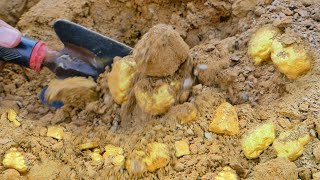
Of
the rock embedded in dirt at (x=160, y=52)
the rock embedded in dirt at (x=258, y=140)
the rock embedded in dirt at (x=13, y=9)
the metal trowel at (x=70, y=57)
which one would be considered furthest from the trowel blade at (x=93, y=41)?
the rock embedded in dirt at (x=258, y=140)

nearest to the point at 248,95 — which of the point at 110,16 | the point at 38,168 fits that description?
the point at 38,168

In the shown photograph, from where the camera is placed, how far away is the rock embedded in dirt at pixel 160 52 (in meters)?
1.14

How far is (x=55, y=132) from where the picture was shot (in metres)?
1.25

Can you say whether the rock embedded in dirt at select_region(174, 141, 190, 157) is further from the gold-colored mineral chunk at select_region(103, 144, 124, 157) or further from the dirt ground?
the gold-colored mineral chunk at select_region(103, 144, 124, 157)

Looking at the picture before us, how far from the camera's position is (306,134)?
1034 mm

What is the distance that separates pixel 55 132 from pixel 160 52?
381 mm

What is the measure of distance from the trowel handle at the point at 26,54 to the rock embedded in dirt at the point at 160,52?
42 centimetres

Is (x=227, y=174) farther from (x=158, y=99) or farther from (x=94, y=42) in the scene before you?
(x=94, y=42)

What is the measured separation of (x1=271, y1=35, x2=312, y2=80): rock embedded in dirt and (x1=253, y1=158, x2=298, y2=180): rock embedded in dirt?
253 millimetres

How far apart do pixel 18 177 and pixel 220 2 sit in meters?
0.87

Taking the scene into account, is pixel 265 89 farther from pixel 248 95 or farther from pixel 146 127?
pixel 146 127

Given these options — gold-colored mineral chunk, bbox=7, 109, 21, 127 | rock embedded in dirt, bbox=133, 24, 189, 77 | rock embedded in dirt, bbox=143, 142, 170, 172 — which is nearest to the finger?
gold-colored mineral chunk, bbox=7, 109, 21, 127

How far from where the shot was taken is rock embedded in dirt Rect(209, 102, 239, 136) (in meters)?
1.10

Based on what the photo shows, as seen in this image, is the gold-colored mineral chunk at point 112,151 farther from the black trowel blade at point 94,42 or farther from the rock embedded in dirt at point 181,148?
the black trowel blade at point 94,42
